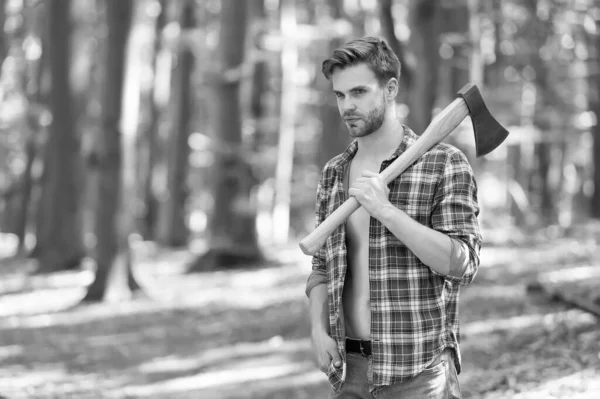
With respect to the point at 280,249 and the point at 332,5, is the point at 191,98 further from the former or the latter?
the point at 332,5

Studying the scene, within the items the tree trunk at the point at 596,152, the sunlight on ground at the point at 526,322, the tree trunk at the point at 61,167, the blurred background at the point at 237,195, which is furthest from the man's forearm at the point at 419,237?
the tree trunk at the point at 596,152

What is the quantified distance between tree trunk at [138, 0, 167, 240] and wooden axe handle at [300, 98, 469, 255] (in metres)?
28.5

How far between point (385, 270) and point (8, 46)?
1102 inches

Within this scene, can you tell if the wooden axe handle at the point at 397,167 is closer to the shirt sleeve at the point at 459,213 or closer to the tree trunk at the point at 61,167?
the shirt sleeve at the point at 459,213

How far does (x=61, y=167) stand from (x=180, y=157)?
8588 mm

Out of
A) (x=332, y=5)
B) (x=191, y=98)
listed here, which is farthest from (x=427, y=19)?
(x=191, y=98)


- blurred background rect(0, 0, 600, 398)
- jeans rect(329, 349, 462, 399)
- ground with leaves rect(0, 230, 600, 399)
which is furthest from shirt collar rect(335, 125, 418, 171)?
blurred background rect(0, 0, 600, 398)

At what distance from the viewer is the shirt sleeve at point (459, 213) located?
11.2 feet

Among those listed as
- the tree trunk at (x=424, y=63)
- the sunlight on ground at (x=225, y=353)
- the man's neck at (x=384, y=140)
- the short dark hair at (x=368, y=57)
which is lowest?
the sunlight on ground at (x=225, y=353)

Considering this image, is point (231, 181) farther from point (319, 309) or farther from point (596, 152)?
point (319, 309)

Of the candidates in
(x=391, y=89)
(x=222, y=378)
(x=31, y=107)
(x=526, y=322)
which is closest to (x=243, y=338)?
(x=222, y=378)

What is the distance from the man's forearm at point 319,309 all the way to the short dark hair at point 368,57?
0.90 m

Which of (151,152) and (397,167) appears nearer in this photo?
(397,167)

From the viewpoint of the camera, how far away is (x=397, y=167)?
351 centimetres
